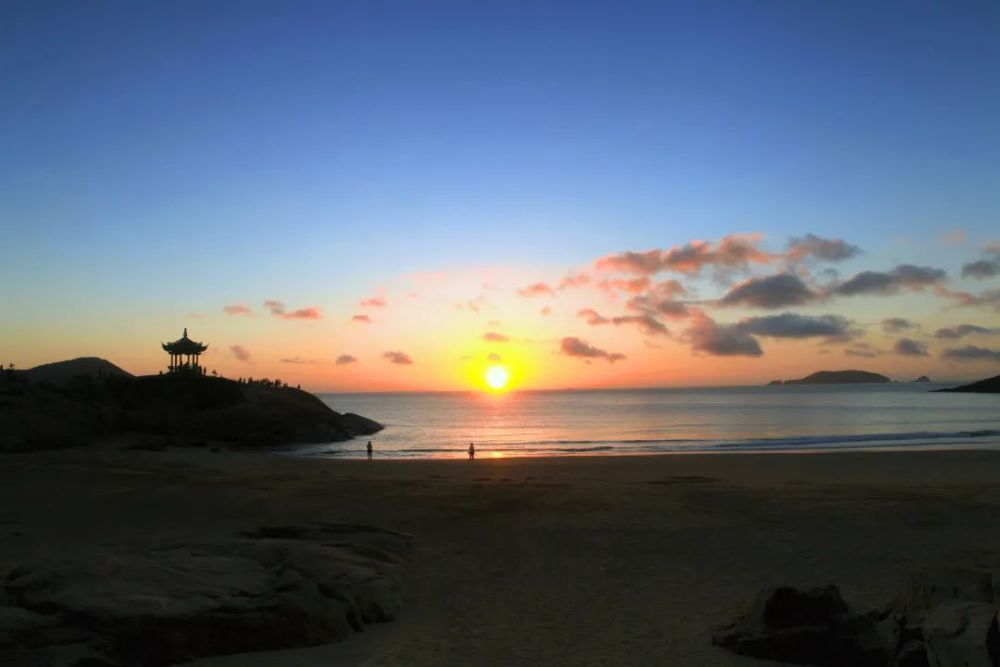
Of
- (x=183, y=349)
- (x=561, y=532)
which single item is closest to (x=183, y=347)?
(x=183, y=349)

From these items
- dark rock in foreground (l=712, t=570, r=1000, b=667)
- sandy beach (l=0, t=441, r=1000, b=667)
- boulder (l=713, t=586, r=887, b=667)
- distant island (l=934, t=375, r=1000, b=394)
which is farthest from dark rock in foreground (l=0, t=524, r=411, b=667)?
distant island (l=934, t=375, r=1000, b=394)

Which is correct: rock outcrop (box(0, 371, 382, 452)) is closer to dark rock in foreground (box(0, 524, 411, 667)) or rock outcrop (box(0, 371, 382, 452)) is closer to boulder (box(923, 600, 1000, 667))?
dark rock in foreground (box(0, 524, 411, 667))

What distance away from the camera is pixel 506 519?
17.5m

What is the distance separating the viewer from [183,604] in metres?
7.93

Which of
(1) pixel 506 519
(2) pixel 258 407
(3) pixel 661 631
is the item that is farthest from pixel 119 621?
(2) pixel 258 407

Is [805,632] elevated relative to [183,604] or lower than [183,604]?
lower

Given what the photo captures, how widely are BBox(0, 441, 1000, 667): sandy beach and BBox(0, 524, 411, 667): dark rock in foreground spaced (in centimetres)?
33

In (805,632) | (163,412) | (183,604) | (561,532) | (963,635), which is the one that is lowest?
(561,532)

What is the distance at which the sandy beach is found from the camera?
30.1 ft

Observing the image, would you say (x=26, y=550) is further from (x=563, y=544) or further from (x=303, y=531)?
(x=563, y=544)

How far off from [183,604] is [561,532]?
9.50 m

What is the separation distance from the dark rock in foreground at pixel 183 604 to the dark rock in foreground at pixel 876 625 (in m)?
4.76

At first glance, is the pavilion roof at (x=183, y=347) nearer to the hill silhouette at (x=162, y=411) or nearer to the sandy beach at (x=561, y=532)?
the hill silhouette at (x=162, y=411)

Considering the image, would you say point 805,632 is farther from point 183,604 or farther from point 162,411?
point 162,411
